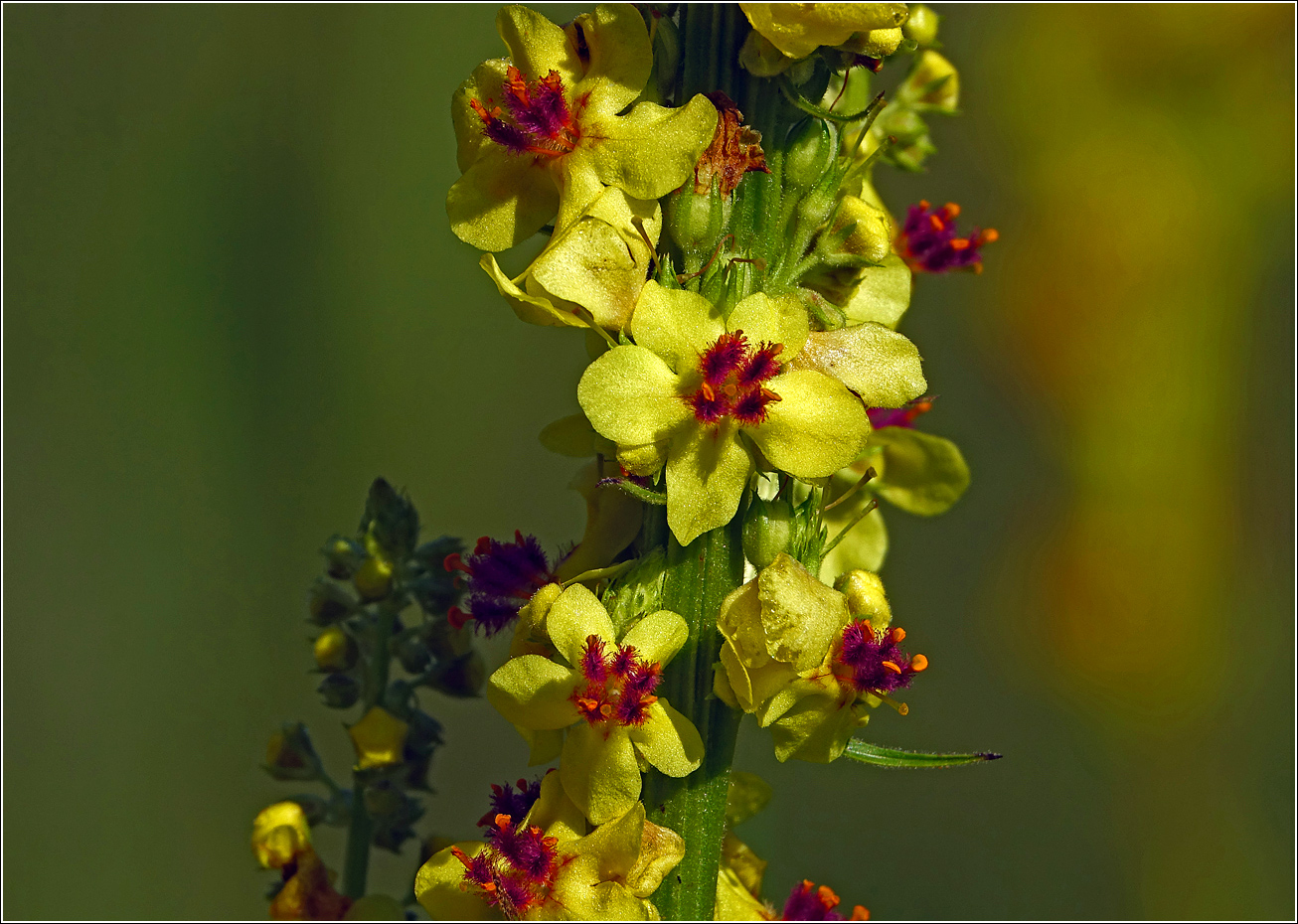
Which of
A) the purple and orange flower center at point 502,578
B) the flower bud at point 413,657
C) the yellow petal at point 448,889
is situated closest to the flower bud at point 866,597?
the purple and orange flower center at point 502,578

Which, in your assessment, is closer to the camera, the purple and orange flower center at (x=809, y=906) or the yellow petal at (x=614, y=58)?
the yellow petal at (x=614, y=58)

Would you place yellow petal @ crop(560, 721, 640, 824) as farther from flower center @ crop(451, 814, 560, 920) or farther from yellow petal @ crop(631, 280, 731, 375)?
yellow petal @ crop(631, 280, 731, 375)

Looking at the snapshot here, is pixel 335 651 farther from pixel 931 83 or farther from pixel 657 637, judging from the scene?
pixel 931 83

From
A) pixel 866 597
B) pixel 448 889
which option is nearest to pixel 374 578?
pixel 448 889

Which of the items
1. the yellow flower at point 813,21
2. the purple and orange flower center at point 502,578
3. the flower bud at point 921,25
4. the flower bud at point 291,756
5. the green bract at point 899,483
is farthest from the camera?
the flower bud at point 291,756

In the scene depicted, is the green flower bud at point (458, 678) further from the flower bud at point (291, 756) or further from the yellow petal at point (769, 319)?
the yellow petal at point (769, 319)
